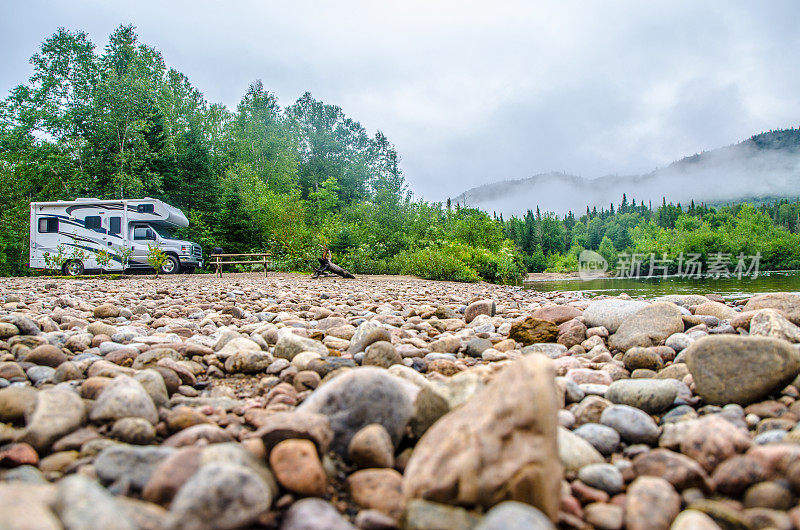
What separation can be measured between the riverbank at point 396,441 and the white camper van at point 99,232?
1550 cm

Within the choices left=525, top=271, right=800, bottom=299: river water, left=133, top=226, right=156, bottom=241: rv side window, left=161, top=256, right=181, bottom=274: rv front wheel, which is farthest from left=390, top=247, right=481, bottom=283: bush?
left=133, top=226, right=156, bottom=241: rv side window

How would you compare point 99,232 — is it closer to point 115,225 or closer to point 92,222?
point 92,222

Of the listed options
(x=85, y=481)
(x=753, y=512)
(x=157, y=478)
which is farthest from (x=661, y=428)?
(x=85, y=481)

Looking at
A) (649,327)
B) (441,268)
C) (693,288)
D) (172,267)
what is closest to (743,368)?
(649,327)

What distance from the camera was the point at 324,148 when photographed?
4088 cm

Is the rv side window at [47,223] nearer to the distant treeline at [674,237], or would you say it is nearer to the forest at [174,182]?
the forest at [174,182]

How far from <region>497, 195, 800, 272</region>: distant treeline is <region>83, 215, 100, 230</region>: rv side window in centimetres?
1909

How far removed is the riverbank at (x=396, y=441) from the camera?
1072mm

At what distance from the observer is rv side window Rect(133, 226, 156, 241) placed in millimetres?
16422

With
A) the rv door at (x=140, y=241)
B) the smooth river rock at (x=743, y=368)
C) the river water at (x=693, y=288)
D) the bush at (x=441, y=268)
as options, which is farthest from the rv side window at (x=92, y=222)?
the smooth river rock at (x=743, y=368)

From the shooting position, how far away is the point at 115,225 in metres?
16.2

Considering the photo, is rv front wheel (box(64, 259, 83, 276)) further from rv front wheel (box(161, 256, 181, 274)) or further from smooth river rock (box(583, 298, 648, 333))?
smooth river rock (box(583, 298, 648, 333))

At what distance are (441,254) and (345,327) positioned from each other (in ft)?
45.4

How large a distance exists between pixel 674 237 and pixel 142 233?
56744 mm
